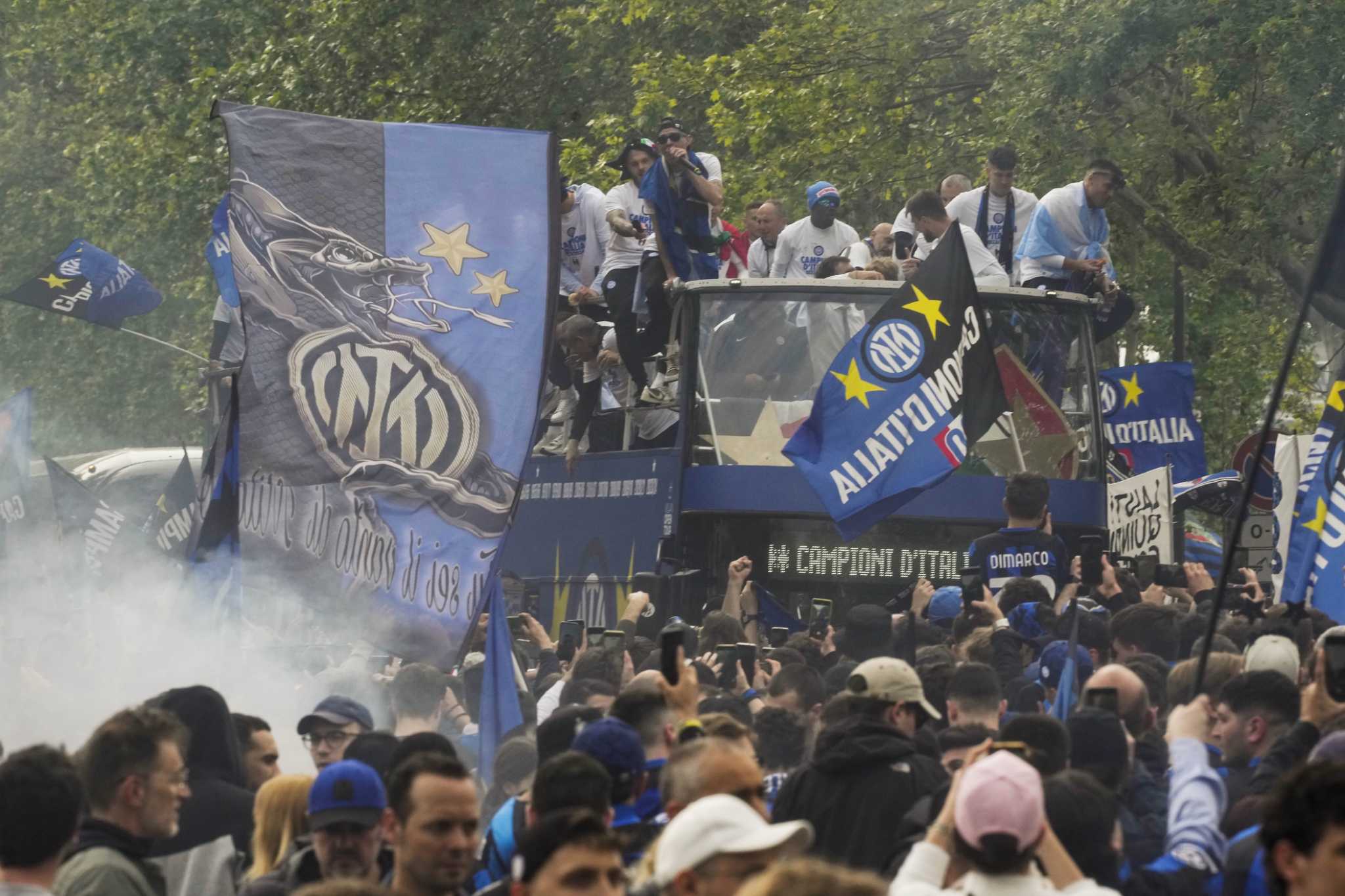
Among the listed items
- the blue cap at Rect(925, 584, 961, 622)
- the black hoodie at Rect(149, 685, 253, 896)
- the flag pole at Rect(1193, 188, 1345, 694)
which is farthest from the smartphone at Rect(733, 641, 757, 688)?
the flag pole at Rect(1193, 188, 1345, 694)

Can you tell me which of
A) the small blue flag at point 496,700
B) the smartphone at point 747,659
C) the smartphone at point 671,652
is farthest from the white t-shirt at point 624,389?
the smartphone at point 671,652

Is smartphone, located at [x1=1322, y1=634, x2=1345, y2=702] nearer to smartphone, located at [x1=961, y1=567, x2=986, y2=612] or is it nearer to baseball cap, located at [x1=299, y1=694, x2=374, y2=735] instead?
baseball cap, located at [x1=299, y1=694, x2=374, y2=735]

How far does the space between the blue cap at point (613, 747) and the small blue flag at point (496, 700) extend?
318 cm

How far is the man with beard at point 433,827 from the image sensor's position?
4.93 metres

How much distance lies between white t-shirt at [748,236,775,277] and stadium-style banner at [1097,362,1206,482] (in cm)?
291

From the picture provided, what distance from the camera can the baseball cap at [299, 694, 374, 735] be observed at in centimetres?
732

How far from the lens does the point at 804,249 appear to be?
50.9 feet

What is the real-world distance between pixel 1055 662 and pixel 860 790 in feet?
7.50

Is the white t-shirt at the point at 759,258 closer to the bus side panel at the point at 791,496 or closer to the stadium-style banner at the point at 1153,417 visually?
the bus side panel at the point at 791,496

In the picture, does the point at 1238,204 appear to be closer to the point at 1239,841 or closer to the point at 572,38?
the point at 572,38

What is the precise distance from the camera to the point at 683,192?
47.4 ft

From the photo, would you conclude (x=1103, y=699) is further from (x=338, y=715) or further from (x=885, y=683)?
(x=338, y=715)

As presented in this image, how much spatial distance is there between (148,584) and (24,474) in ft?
3.80

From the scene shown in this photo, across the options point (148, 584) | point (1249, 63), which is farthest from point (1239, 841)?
point (1249, 63)
